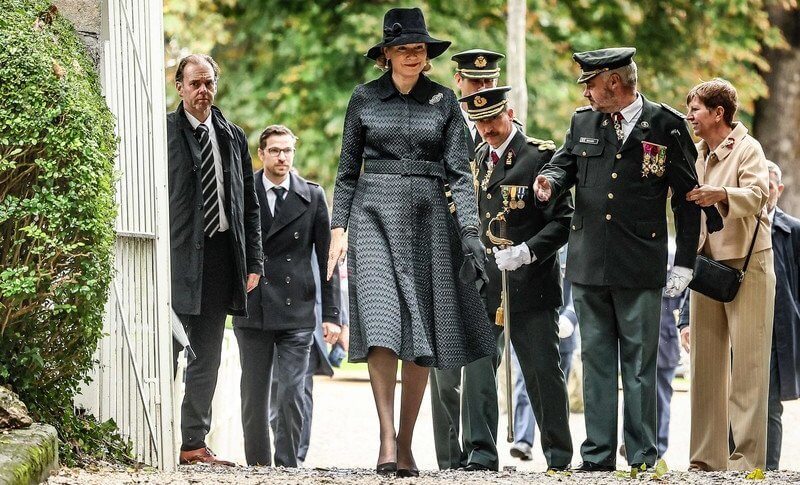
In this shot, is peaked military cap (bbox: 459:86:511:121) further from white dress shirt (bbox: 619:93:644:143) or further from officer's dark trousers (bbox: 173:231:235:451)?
officer's dark trousers (bbox: 173:231:235:451)

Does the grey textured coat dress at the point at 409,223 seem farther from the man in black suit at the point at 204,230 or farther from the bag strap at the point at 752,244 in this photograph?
the bag strap at the point at 752,244

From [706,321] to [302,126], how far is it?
43.7 feet

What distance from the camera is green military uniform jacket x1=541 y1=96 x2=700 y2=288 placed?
335 inches

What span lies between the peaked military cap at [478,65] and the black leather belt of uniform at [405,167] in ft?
5.98

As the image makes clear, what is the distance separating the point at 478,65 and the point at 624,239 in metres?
1.74

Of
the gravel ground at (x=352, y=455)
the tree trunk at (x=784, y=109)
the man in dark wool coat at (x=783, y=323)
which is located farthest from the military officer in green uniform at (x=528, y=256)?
the tree trunk at (x=784, y=109)

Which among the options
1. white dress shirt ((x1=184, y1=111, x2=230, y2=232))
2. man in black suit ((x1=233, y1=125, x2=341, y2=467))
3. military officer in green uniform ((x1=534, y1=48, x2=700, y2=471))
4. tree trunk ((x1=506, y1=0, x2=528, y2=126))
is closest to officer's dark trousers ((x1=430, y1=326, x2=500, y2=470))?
military officer in green uniform ((x1=534, y1=48, x2=700, y2=471))

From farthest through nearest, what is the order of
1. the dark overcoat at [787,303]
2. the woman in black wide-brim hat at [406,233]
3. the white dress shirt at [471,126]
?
the dark overcoat at [787,303] → the white dress shirt at [471,126] → the woman in black wide-brim hat at [406,233]

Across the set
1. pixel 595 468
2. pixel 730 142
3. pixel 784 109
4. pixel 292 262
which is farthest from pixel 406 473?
pixel 784 109

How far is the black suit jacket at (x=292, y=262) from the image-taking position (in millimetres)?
10242

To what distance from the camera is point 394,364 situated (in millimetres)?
7887

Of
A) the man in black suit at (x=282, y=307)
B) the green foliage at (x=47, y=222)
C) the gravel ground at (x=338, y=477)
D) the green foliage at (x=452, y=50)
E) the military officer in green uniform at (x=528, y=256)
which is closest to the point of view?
the green foliage at (x=47, y=222)

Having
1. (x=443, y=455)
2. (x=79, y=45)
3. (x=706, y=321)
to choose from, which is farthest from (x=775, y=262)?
(x=79, y=45)

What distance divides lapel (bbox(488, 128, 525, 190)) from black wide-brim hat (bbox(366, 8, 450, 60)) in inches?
43.4
